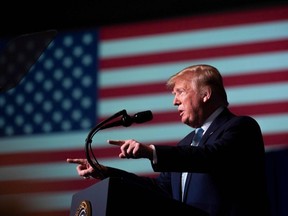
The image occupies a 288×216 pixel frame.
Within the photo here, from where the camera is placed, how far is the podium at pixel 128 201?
1145 mm

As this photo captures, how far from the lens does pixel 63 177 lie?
271cm

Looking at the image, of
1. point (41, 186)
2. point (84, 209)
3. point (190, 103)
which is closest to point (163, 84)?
point (41, 186)

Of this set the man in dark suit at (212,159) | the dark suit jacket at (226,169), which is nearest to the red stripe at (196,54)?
the man in dark suit at (212,159)

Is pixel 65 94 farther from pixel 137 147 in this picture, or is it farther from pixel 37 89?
pixel 137 147

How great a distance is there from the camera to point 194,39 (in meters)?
2.70

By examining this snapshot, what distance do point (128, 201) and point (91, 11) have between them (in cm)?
193

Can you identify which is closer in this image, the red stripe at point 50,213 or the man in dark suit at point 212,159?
the man in dark suit at point 212,159

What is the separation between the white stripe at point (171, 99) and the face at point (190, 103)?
822 mm

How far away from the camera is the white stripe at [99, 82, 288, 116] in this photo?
2.47 metres

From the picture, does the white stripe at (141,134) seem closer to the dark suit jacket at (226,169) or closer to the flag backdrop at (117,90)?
the flag backdrop at (117,90)

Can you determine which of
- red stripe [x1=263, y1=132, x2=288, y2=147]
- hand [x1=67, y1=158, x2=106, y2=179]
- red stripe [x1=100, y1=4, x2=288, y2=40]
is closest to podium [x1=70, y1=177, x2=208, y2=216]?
hand [x1=67, y1=158, x2=106, y2=179]

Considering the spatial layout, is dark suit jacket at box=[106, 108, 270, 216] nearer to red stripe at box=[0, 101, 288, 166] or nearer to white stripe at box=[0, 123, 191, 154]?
red stripe at box=[0, 101, 288, 166]

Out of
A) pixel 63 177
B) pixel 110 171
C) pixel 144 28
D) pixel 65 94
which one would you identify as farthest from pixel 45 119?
pixel 110 171

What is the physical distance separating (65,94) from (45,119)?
0.58ft
